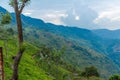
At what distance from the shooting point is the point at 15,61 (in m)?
28.3

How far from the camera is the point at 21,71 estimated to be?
118688 millimetres

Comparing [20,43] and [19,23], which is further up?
[19,23]

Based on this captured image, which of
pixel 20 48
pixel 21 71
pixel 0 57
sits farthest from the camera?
pixel 21 71

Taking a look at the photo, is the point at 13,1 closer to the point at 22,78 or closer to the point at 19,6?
the point at 19,6

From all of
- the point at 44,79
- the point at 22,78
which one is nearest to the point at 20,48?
the point at 22,78

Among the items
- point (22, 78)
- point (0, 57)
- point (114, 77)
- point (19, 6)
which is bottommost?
point (114, 77)

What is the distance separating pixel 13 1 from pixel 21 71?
9151cm

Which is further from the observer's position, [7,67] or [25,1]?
[7,67]

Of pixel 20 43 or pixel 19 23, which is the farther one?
pixel 19 23

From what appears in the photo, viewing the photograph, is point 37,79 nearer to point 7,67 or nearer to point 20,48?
point 7,67

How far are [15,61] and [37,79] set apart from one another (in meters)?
92.1

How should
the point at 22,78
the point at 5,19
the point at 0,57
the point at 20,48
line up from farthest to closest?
the point at 22,78, the point at 5,19, the point at 20,48, the point at 0,57

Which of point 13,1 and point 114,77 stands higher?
point 13,1

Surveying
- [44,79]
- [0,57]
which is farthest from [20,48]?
[44,79]
